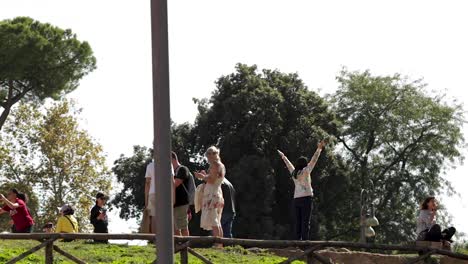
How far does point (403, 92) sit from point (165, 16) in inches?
2128

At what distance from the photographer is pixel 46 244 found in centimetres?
1930

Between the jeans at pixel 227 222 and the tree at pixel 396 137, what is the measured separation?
131 feet

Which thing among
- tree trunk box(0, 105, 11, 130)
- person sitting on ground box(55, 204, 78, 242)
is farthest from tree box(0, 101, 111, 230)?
person sitting on ground box(55, 204, 78, 242)

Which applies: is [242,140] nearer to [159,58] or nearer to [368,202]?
[368,202]

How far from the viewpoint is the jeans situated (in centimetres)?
2258

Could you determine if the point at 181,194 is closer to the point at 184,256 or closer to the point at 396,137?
the point at 184,256

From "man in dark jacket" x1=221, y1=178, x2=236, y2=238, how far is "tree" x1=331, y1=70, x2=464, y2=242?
39.9 meters

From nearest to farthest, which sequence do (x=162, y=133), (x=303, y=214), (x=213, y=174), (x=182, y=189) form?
(x=162, y=133)
(x=182, y=189)
(x=213, y=174)
(x=303, y=214)

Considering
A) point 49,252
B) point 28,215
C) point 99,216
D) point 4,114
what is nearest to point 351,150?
point 4,114

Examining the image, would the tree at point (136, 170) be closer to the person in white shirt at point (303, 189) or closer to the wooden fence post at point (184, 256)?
the person in white shirt at point (303, 189)

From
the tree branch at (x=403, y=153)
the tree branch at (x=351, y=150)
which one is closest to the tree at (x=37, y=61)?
the tree branch at (x=351, y=150)

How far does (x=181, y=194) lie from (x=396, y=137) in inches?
1766

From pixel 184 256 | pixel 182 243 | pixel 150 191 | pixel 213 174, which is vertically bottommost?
pixel 184 256

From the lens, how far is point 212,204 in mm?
21359
